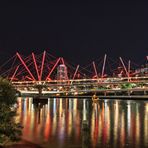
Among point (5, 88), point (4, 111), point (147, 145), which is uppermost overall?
point (5, 88)

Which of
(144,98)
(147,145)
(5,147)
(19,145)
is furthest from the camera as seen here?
(144,98)

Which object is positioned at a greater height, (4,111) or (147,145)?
(4,111)

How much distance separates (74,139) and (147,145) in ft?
11.5

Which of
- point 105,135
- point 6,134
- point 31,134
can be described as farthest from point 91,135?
point 6,134

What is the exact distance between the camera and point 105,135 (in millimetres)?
17547

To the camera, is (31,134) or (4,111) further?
(31,134)

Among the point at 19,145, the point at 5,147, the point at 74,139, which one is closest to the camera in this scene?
the point at 5,147

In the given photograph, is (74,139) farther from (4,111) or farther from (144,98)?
(144,98)

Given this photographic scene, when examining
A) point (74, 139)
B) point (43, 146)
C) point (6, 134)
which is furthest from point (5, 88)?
point (74, 139)

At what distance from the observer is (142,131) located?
19141 mm

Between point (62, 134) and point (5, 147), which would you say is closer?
point (5, 147)

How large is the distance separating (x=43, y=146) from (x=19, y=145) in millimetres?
991

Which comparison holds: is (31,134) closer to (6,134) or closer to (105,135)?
(105,135)

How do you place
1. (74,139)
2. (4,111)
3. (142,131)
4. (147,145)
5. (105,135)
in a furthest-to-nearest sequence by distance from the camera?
(142,131), (105,135), (74,139), (147,145), (4,111)
